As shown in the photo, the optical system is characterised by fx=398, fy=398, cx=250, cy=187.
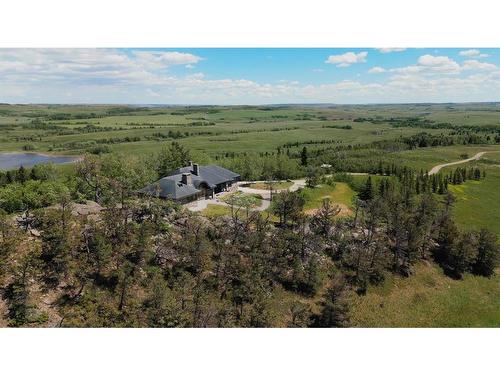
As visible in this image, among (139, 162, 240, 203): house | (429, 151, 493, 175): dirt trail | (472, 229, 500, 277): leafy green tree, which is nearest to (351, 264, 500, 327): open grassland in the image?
(472, 229, 500, 277): leafy green tree

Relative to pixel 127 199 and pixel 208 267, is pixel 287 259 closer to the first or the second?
pixel 208 267

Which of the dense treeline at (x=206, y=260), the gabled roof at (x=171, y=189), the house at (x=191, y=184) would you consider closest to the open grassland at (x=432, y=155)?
the house at (x=191, y=184)

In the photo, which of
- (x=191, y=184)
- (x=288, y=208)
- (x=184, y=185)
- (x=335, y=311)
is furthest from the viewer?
(x=191, y=184)

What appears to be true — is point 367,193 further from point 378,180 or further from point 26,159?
point 26,159

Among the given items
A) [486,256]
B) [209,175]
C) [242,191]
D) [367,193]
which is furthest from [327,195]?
[486,256]

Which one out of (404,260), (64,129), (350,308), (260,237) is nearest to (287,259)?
(260,237)

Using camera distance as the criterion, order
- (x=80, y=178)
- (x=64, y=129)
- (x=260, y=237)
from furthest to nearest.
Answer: (x=64, y=129)
(x=80, y=178)
(x=260, y=237)

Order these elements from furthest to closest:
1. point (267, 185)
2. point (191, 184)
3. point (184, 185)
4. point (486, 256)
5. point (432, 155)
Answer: point (432, 155) < point (267, 185) < point (191, 184) < point (184, 185) < point (486, 256)
